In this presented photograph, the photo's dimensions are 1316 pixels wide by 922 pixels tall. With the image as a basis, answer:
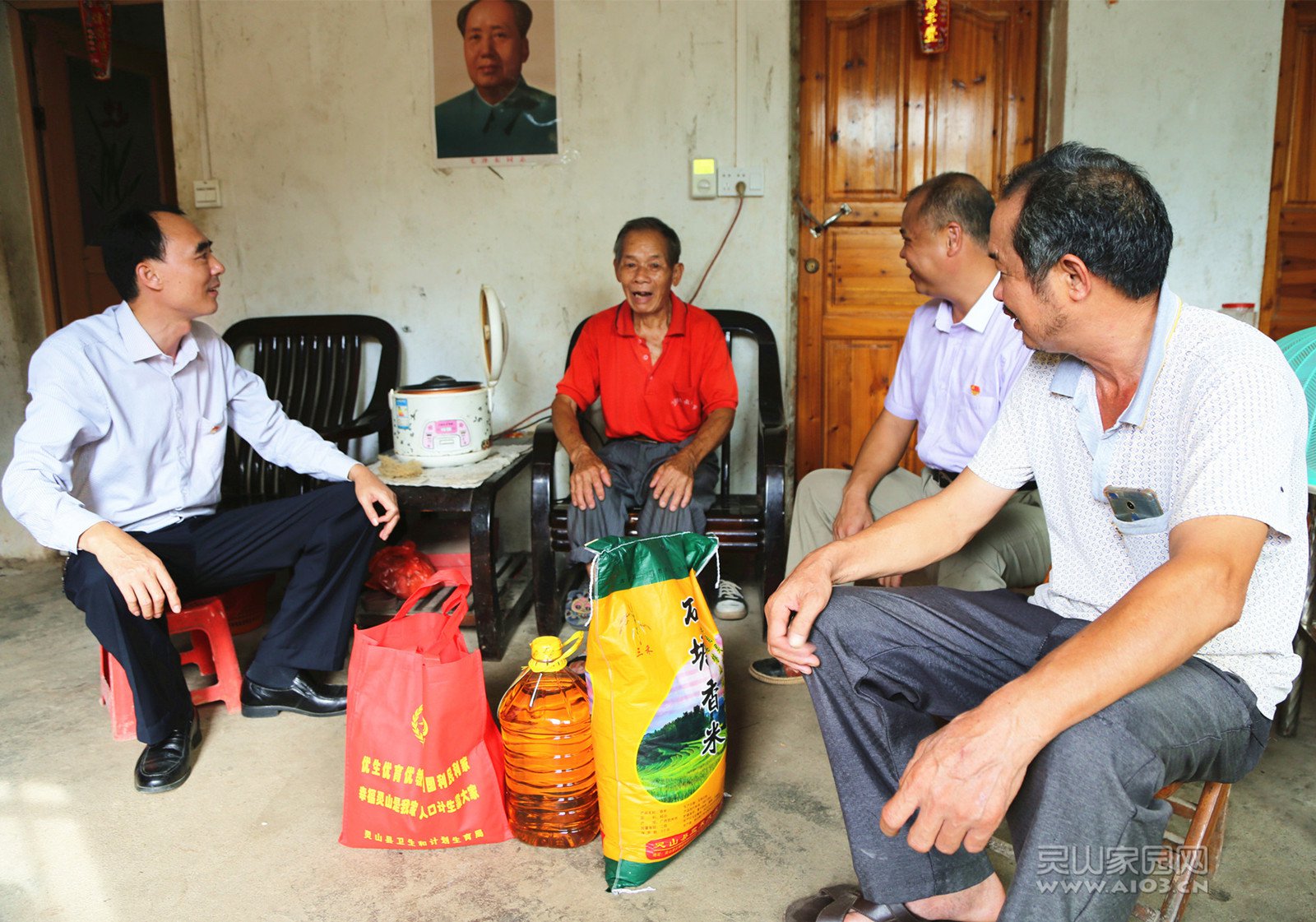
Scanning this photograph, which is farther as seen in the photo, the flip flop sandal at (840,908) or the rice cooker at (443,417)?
the rice cooker at (443,417)

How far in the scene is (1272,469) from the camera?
1.10 metres

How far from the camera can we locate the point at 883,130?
3439mm

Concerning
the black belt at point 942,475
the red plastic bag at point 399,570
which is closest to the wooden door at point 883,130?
the black belt at point 942,475

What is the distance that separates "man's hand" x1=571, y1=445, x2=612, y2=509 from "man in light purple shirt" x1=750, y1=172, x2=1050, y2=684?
0.56m

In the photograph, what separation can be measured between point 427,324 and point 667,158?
3.68ft

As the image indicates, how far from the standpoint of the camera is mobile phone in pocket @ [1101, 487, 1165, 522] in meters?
1.28

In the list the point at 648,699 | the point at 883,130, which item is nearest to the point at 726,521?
the point at 648,699

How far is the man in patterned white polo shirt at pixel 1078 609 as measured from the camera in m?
1.05

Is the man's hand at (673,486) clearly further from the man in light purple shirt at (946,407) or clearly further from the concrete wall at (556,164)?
the concrete wall at (556,164)

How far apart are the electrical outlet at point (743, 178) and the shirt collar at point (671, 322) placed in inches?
23.6

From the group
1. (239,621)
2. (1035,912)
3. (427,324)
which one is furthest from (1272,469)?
(427,324)

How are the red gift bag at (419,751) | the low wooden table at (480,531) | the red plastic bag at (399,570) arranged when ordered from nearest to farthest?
the red gift bag at (419,751) < the low wooden table at (480,531) < the red plastic bag at (399,570)

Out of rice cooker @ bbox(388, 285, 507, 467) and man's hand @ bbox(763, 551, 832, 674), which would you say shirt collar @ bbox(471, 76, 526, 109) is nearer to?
rice cooker @ bbox(388, 285, 507, 467)

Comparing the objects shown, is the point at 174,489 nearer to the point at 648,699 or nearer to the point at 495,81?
the point at 648,699
